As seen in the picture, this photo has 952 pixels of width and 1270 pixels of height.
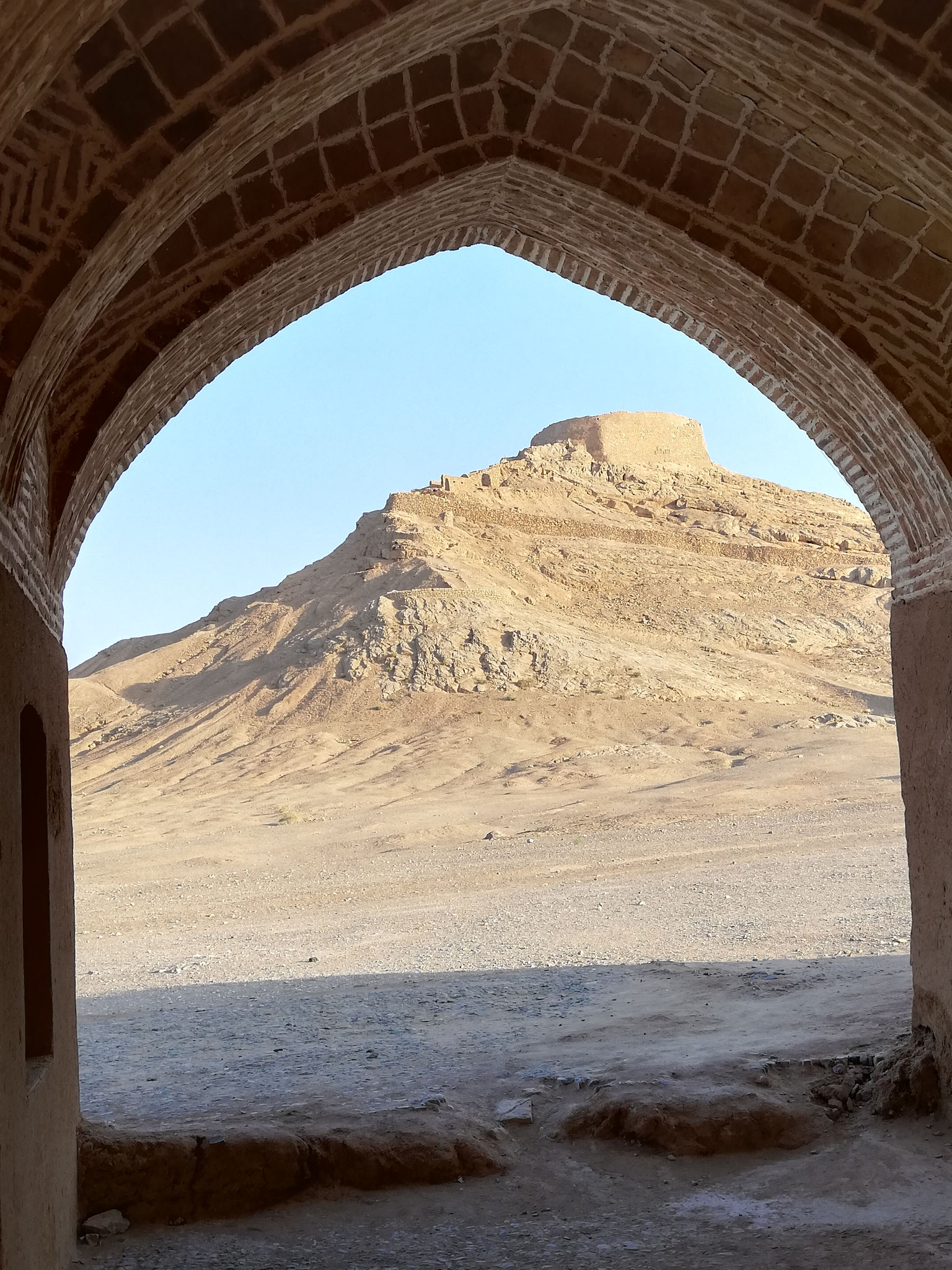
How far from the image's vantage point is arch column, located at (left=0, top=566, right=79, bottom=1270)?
11.2 ft

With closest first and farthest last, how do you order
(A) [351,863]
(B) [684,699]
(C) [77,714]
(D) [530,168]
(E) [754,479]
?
(D) [530,168] → (A) [351,863] → (B) [684,699] → (C) [77,714] → (E) [754,479]

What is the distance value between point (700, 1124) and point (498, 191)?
4531 millimetres

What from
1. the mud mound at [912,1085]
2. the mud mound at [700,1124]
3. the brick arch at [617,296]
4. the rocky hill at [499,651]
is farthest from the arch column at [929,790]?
the rocky hill at [499,651]

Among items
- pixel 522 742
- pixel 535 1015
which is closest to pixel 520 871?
pixel 535 1015

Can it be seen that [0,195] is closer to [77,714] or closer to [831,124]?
[831,124]

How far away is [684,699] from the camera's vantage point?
32219 millimetres

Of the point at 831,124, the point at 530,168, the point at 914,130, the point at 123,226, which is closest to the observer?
the point at 123,226

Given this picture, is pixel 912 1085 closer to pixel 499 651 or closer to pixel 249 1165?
pixel 249 1165

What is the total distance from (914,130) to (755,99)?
0.80 m

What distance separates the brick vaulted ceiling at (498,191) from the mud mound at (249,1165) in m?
2.68

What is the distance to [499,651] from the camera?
112 ft

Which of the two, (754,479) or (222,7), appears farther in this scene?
(754,479)

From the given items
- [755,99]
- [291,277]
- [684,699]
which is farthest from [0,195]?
[684,699]

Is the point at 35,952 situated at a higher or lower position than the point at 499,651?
lower
